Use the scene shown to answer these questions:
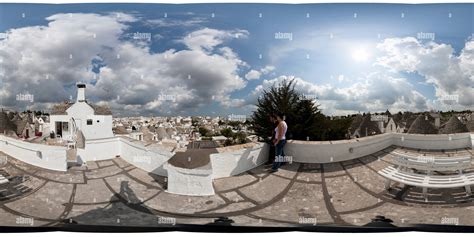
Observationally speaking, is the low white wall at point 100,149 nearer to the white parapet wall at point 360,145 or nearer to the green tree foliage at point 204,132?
the green tree foliage at point 204,132

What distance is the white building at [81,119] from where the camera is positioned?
3.06 meters

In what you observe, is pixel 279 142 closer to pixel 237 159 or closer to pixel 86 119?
pixel 237 159

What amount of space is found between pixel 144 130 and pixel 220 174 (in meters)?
0.86

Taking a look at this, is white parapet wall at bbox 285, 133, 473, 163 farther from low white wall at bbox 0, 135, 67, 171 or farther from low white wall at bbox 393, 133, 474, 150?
low white wall at bbox 0, 135, 67, 171

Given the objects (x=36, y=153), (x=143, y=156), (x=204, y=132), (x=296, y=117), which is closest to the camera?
(x=296, y=117)

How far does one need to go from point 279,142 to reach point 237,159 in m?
0.44

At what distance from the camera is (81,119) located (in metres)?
3.07

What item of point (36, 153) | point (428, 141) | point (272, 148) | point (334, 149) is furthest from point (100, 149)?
point (428, 141)

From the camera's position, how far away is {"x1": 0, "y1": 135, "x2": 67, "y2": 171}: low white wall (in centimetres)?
319

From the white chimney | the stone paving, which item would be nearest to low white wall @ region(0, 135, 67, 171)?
the stone paving

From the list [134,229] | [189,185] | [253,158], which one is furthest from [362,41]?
[134,229]

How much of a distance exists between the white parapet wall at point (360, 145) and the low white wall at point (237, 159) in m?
0.25

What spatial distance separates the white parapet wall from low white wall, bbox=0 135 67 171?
7.46 feet

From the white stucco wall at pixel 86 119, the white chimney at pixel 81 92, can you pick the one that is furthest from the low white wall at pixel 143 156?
the white chimney at pixel 81 92
